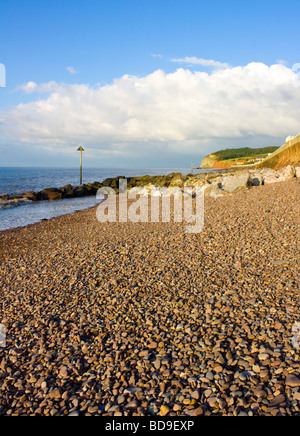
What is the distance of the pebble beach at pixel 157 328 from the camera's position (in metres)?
3.04

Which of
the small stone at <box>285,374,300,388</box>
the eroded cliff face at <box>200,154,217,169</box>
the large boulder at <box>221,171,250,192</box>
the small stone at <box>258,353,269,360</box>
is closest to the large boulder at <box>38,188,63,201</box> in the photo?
the large boulder at <box>221,171,250,192</box>

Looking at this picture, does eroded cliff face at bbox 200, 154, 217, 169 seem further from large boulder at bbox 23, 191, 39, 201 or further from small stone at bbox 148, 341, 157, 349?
small stone at bbox 148, 341, 157, 349

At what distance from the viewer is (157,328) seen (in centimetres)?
430

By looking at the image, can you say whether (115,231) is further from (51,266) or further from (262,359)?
(262,359)

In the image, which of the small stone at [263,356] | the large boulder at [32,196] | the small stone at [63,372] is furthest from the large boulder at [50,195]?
the small stone at [263,356]

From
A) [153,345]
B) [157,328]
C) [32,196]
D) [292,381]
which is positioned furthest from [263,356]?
[32,196]

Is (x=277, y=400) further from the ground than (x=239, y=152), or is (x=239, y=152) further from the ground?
(x=239, y=152)

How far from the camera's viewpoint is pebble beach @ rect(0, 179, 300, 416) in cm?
304

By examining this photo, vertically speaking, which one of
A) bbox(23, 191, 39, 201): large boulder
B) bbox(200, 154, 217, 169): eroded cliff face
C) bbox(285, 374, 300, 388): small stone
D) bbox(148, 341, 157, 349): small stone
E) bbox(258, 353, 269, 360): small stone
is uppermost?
bbox(200, 154, 217, 169): eroded cliff face

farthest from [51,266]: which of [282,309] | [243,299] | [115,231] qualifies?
[282,309]

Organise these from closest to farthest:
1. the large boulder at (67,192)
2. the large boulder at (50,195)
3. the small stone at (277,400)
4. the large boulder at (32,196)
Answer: the small stone at (277,400) < the large boulder at (32,196) < the large boulder at (50,195) < the large boulder at (67,192)

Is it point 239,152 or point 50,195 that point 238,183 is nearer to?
point 50,195

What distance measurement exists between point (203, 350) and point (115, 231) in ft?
25.8

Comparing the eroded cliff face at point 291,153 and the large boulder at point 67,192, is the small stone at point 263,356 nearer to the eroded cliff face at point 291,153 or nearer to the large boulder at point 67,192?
the eroded cliff face at point 291,153
